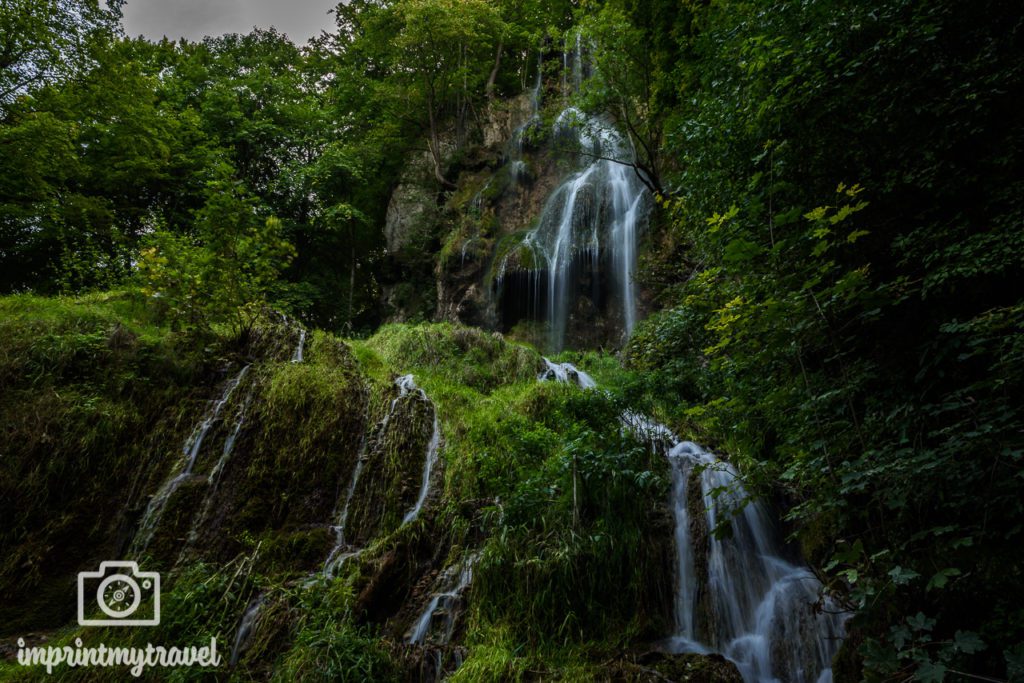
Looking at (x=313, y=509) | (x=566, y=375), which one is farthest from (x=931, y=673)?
(x=566, y=375)

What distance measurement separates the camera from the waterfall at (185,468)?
14.0 ft

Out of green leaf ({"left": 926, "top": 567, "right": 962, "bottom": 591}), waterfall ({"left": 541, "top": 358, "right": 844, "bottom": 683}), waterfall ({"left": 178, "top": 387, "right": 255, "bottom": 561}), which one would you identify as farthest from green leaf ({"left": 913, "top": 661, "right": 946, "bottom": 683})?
waterfall ({"left": 178, "top": 387, "right": 255, "bottom": 561})

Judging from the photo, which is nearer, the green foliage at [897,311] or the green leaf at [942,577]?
the green leaf at [942,577]

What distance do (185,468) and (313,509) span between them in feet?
4.80

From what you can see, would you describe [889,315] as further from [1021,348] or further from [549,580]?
[549,580]

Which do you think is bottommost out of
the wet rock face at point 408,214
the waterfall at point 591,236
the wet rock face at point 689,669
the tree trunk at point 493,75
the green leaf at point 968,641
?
the wet rock face at point 689,669

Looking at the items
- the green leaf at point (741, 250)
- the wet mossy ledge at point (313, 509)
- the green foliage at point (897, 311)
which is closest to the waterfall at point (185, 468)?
the wet mossy ledge at point (313, 509)

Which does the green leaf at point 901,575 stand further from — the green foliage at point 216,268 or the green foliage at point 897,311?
the green foliage at point 216,268

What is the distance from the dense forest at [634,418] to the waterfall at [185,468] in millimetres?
33

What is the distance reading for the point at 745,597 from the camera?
3.53 meters

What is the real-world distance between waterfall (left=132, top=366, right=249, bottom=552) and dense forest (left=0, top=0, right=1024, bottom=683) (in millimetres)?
33

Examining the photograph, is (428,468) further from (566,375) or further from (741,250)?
(741,250)

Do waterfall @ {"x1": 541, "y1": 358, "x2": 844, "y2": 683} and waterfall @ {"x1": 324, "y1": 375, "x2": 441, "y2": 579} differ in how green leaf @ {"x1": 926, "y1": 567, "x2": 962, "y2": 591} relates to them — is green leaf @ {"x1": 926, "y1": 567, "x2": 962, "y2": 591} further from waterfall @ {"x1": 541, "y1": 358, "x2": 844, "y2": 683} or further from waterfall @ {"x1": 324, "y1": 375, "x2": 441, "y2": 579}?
waterfall @ {"x1": 324, "y1": 375, "x2": 441, "y2": 579}

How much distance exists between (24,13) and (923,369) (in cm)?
1381
